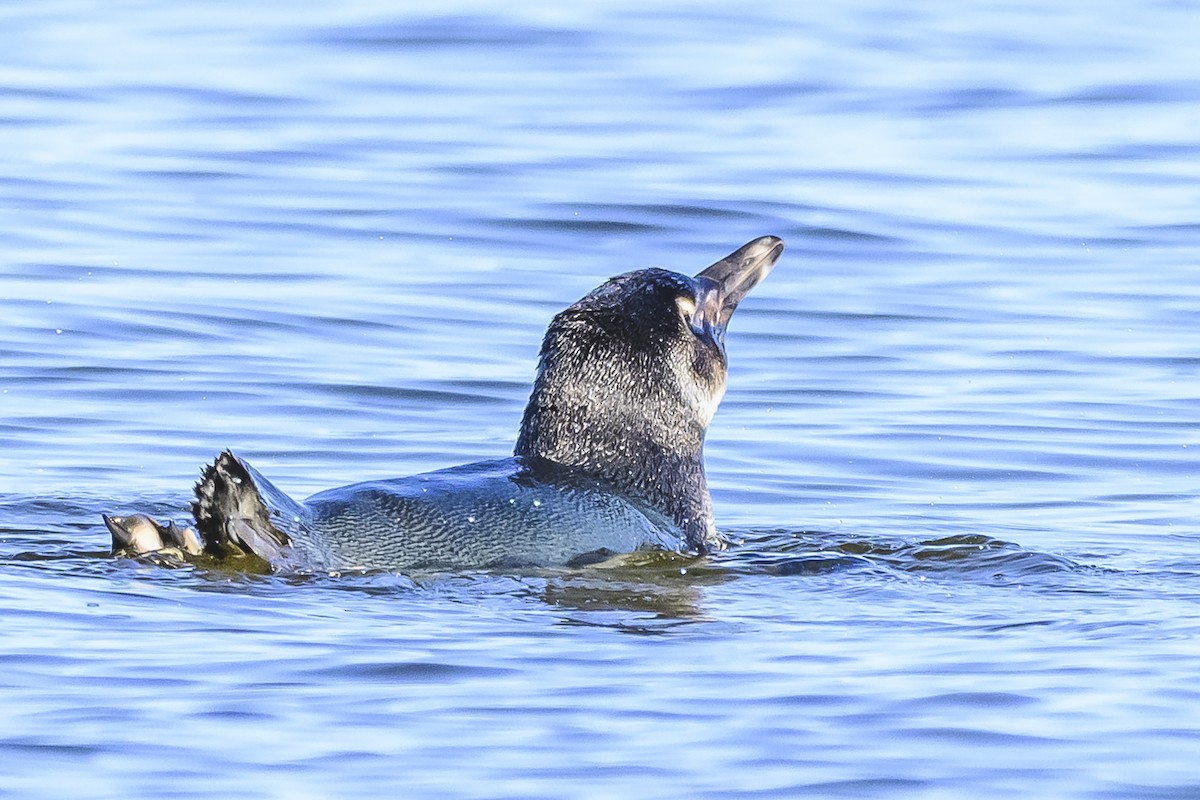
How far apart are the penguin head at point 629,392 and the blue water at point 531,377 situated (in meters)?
0.45

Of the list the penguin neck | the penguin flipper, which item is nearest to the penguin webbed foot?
the penguin flipper

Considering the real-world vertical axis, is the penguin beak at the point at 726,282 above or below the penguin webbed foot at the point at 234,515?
above

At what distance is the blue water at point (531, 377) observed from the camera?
20.7ft

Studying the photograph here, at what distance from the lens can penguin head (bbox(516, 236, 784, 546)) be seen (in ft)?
29.8

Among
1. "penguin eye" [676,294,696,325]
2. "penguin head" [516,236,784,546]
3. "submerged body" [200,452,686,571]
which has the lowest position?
"submerged body" [200,452,686,571]

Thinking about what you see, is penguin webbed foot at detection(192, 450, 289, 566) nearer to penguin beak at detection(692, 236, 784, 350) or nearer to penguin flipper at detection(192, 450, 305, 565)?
penguin flipper at detection(192, 450, 305, 565)

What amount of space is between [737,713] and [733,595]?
1.63 meters

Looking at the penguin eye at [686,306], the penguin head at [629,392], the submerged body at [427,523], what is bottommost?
the submerged body at [427,523]

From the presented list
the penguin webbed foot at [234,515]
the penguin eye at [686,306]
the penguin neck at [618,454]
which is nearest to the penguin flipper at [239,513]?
the penguin webbed foot at [234,515]

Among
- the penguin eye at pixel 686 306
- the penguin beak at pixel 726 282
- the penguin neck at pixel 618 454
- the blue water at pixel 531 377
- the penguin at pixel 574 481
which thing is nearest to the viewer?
the blue water at pixel 531 377

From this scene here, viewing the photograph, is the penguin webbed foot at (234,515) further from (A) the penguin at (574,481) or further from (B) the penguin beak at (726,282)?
(B) the penguin beak at (726,282)

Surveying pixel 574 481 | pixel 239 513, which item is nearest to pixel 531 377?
pixel 574 481

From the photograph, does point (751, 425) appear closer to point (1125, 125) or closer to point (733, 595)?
point (733, 595)

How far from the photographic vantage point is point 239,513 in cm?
738
